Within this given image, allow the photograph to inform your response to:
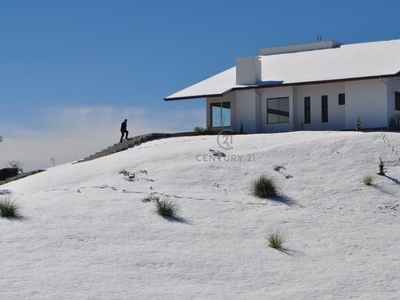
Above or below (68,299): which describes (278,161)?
above

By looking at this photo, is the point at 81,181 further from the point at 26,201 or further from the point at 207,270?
the point at 207,270

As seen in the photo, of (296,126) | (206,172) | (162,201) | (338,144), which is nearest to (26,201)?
(162,201)

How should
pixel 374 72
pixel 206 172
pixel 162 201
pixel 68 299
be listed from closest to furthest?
pixel 68 299, pixel 162 201, pixel 206 172, pixel 374 72

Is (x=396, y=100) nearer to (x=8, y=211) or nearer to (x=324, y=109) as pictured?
(x=324, y=109)

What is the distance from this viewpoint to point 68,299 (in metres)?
13.5

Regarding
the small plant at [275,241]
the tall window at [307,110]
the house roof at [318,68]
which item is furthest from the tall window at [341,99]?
the small plant at [275,241]

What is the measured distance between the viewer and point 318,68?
114ft

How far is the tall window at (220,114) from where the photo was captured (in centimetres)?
3522

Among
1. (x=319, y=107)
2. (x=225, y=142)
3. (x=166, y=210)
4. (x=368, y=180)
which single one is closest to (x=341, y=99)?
(x=319, y=107)

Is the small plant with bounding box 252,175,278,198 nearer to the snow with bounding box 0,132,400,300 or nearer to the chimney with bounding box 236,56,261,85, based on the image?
the snow with bounding box 0,132,400,300

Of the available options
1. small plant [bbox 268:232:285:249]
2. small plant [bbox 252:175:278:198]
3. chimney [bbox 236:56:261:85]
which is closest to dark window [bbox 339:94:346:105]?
chimney [bbox 236:56:261:85]

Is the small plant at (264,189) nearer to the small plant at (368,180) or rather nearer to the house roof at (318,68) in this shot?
the small plant at (368,180)

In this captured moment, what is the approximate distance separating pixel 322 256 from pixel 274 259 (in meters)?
1.12

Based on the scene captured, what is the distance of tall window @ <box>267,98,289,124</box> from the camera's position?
1337 inches
